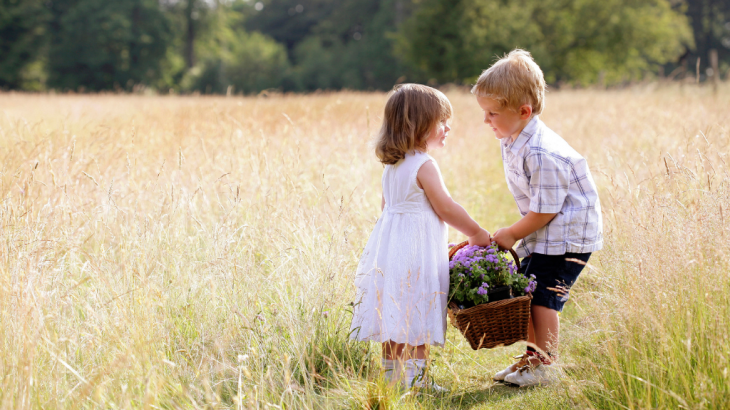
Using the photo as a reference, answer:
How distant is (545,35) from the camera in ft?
99.2

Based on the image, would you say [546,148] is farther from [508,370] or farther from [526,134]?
[508,370]

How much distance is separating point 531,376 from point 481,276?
24.8 inches

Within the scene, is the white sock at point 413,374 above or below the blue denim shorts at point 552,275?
below

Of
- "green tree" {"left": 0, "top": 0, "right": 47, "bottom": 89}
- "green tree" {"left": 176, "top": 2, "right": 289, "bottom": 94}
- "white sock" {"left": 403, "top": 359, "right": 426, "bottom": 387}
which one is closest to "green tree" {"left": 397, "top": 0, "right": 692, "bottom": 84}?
"green tree" {"left": 176, "top": 2, "right": 289, "bottom": 94}

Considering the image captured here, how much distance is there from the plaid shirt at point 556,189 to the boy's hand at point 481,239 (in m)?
0.23

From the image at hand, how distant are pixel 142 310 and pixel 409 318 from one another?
1.15 metres

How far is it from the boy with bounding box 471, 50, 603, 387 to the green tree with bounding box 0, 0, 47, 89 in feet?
128

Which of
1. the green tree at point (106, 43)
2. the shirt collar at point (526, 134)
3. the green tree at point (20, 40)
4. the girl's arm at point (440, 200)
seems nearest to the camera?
the girl's arm at point (440, 200)

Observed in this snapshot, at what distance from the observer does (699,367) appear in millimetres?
1776

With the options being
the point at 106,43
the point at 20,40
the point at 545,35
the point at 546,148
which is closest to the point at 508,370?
the point at 546,148

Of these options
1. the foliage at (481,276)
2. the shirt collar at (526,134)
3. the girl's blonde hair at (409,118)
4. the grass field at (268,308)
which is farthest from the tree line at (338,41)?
the foliage at (481,276)

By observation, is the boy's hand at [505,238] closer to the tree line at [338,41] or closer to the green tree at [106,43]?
the tree line at [338,41]

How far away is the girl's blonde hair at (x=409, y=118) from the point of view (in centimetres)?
245

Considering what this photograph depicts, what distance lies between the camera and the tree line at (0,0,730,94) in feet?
95.0
